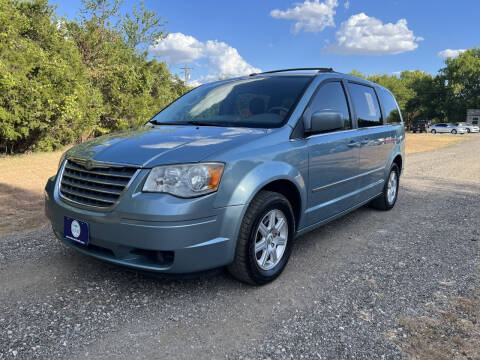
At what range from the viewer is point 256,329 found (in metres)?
2.43

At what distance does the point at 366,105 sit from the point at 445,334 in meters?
3.00

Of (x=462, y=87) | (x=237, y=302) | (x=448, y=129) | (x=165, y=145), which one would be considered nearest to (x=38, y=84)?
(x=165, y=145)

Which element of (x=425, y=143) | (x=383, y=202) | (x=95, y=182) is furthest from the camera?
(x=425, y=143)

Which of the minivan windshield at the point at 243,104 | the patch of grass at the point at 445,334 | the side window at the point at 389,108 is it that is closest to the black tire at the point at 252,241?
the minivan windshield at the point at 243,104

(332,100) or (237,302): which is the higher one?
(332,100)

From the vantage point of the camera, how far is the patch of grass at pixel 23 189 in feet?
15.8

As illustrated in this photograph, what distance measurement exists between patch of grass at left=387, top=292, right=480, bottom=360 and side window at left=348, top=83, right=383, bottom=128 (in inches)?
91.5

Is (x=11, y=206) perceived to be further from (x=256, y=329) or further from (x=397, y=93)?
(x=397, y=93)

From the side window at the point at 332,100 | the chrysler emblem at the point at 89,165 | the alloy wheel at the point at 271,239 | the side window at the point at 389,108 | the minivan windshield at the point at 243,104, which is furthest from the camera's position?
the side window at the point at 389,108

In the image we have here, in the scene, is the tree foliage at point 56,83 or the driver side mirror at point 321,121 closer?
the driver side mirror at point 321,121

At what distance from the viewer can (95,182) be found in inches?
105

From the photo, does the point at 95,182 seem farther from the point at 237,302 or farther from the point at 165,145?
the point at 237,302

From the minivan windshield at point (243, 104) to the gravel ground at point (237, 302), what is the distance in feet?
4.68

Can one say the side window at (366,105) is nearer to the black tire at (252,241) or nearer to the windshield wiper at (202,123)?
the windshield wiper at (202,123)
